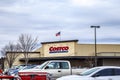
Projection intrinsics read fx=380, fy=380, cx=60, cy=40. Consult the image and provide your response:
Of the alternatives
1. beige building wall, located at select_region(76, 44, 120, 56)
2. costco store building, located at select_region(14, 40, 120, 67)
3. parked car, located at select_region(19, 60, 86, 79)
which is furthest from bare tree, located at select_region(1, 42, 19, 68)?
parked car, located at select_region(19, 60, 86, 79)

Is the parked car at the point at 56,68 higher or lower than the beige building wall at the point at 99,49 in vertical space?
lower

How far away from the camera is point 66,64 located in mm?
29375

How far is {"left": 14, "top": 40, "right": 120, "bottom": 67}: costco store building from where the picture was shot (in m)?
74.9

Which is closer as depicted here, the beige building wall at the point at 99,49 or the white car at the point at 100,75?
the white car at the point at 100,75

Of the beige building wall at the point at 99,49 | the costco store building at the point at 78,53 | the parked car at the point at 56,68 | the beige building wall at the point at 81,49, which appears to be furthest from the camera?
the beige building wall at the point at 81,49

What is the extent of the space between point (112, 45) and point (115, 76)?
59.5 meters

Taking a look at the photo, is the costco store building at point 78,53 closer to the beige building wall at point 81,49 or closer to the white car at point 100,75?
the beige building wall at point 81,49

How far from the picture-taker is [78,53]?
77.2 m

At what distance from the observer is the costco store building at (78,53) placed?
74.9 m

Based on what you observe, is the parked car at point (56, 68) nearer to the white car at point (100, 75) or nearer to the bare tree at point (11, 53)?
the white car at point (100, 75)

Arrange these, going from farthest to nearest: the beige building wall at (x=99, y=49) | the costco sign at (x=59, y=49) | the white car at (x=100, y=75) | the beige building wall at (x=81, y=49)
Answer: the costco sign at (x=59, y=49), the beige building wall at (x=81, y=49), the beige building wall at (x=99, y=49), the white car at (x=100, y=75)

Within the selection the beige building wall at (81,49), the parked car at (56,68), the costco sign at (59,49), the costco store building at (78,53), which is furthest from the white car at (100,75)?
the costco sign at (59,49)

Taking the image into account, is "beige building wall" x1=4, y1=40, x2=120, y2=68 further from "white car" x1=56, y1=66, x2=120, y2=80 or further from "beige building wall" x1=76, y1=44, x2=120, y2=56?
"white car" x1=56, y1=66, x2=120, y2=80

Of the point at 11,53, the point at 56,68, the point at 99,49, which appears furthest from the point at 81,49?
the point at 56,68
